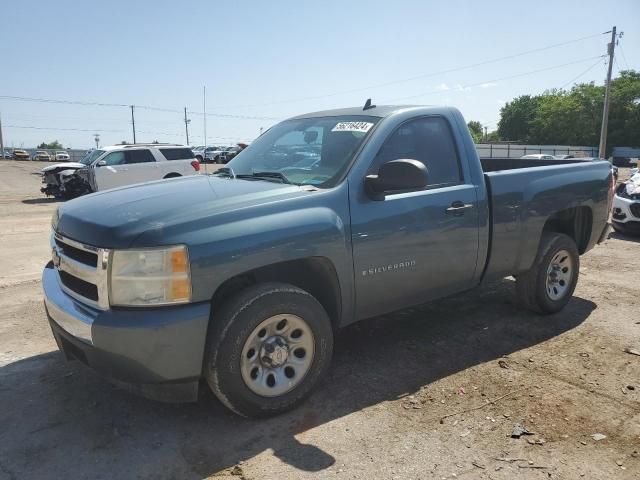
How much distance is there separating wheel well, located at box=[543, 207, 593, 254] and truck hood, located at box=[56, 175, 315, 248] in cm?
311

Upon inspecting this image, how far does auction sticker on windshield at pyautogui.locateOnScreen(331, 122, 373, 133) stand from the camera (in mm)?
3846

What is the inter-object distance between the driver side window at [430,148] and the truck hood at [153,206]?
867 millimetres

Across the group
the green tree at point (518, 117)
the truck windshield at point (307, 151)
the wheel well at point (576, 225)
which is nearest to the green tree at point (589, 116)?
the green tree at point (518, 117)

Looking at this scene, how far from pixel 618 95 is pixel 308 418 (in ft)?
302

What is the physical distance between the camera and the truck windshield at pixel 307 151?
3.70 m

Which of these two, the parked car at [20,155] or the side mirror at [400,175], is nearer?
the side mirror at [400,175]

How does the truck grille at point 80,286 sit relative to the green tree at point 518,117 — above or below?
below

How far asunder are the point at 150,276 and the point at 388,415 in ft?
5.58

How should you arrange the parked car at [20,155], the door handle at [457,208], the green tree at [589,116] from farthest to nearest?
the green tree at [589,116] → the parked car at [20,155] → the door handle at [457,208]

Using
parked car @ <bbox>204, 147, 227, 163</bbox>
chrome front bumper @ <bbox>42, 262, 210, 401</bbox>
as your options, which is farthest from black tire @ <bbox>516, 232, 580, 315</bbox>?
parked car @ <bbox>204, 147, 227, 163</bbox>

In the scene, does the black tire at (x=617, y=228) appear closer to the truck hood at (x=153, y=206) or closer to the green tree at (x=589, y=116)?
the truck hood at (x=153, y=206)

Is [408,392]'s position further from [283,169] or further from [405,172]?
[283,169]

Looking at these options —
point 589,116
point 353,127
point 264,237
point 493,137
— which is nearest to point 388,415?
point 264,237

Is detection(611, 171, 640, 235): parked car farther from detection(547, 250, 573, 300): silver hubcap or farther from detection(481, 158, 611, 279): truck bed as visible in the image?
detection(547, 250, 573, 300): silver hubcap
